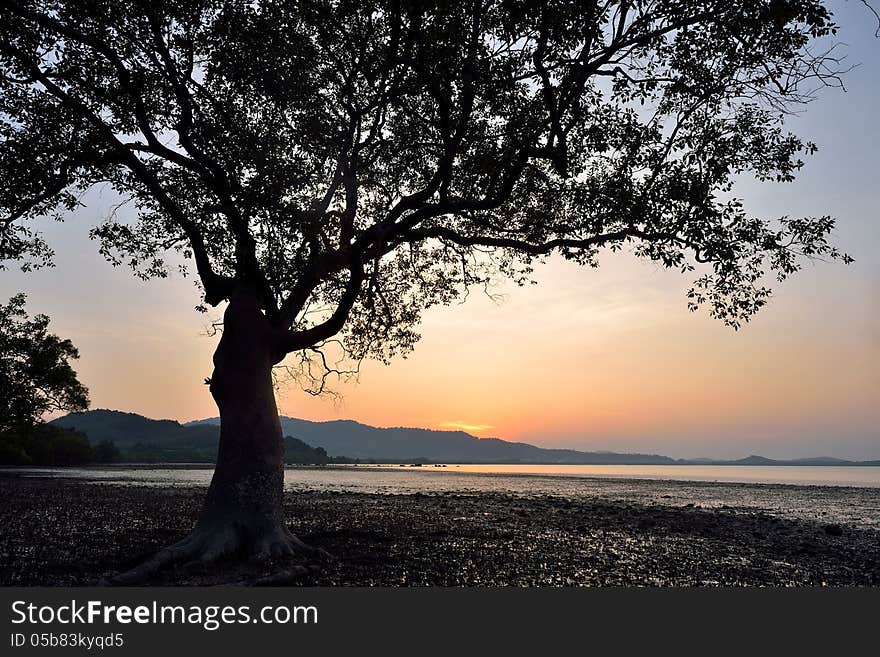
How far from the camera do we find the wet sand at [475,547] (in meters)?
12.5

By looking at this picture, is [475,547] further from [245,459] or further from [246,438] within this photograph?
[246,438]

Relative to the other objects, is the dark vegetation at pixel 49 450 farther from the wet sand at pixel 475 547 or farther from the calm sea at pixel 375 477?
the wet sand at pixel 475 547

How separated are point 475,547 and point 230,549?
20.8 ft

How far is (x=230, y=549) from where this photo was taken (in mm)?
13938

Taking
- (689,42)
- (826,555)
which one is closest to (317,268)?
(689,42)

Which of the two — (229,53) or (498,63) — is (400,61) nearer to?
(498,63)

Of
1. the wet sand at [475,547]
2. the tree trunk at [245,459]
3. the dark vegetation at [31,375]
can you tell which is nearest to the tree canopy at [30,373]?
the dark vegetation at [31,375]

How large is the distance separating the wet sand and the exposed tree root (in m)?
0.36

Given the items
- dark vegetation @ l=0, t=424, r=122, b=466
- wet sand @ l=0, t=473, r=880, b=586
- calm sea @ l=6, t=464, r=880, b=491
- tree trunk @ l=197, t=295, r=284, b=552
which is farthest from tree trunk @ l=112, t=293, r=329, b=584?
dark vegetation @ l=0, t=424, r=122, b=466

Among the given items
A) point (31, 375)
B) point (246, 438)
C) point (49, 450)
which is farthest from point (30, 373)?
point (49, 450)

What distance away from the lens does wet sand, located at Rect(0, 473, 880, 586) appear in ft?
40.9

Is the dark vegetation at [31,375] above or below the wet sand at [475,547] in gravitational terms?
above

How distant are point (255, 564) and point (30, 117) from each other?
12.6 m

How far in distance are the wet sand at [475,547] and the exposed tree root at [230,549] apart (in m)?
0.36
